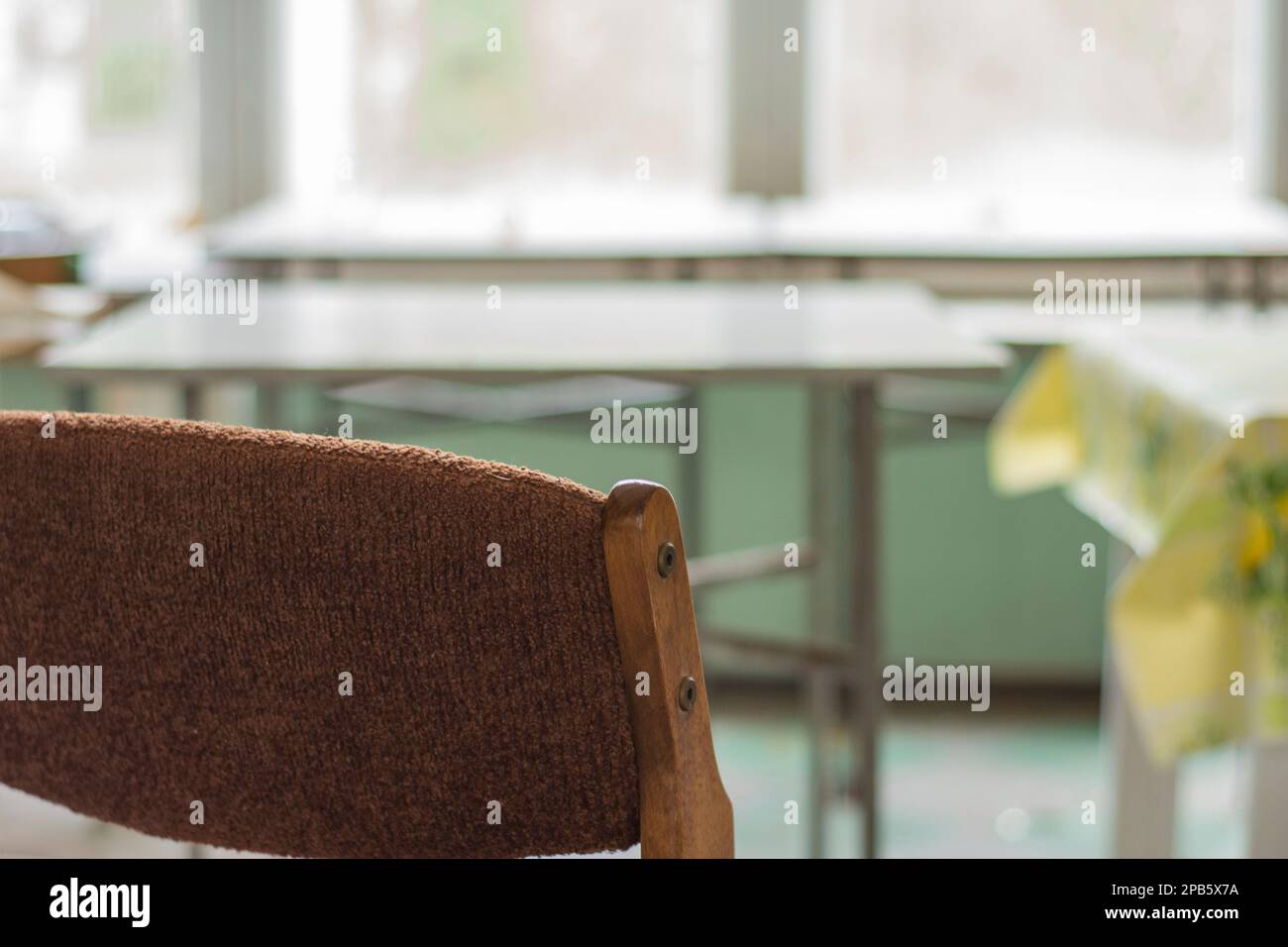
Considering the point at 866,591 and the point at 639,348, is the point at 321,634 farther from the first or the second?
the point at 866,591

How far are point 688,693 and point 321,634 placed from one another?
130 mm

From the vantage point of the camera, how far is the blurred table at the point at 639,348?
1622 mm

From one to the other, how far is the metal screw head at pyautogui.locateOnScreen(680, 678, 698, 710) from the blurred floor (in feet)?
6.00

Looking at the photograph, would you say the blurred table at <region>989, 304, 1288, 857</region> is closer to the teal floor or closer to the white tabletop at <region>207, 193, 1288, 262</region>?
the teal floor

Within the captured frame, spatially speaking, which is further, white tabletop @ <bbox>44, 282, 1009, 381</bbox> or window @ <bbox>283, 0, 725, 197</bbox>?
window @ <bbox>283, 0, 725, 197</bbox>

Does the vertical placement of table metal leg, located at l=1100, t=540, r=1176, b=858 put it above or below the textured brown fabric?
below

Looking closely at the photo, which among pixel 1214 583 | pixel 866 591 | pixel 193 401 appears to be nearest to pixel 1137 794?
pixel 866 591

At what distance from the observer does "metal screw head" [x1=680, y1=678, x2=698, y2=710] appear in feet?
1.77

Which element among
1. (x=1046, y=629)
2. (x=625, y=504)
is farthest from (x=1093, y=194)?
(x=625, y=504)

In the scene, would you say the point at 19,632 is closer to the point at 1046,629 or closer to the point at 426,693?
the point at 426,693

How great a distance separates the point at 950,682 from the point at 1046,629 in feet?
0.84

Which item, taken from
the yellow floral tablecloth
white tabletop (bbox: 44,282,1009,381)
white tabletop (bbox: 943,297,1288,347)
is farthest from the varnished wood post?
white tabletop (bbox: 943,297,1288,347)

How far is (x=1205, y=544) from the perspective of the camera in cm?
125

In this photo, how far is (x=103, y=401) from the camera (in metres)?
3.04
